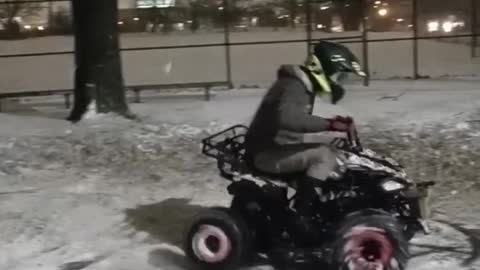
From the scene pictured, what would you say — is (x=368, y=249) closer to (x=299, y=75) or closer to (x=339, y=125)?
(x=339, y=125)

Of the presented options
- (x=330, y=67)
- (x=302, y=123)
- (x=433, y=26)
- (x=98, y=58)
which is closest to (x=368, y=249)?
(x=302, y=123)

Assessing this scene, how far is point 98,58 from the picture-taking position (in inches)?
472

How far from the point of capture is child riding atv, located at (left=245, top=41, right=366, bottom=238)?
6039 mm

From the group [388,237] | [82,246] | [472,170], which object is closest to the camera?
[388,237]

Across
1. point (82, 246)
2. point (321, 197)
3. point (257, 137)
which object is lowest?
point (82, 246)

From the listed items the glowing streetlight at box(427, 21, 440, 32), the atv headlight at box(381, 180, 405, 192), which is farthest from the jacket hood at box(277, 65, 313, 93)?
the glowing streetlight at box(427, 21, 440, 32)

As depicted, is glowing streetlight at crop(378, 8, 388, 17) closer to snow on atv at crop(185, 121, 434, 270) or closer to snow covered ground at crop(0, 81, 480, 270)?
snow covered ground at crop(0, 81, 480, 270)

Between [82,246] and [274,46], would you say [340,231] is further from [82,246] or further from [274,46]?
[274,46]

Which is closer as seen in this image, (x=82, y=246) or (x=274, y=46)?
(x=82, y=246)

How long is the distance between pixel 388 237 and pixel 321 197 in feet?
1.84

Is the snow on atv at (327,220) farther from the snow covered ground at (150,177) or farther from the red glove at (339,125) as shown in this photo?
the snow covered ground at (150,177)

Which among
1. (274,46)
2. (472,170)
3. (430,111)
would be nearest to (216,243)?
(472,170)

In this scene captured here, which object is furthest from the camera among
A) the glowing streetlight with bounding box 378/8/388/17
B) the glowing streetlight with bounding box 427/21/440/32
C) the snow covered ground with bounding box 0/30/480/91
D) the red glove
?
the glowing streetlight with bounding box 427/21/440/32

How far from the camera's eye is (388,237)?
5.88 metres
